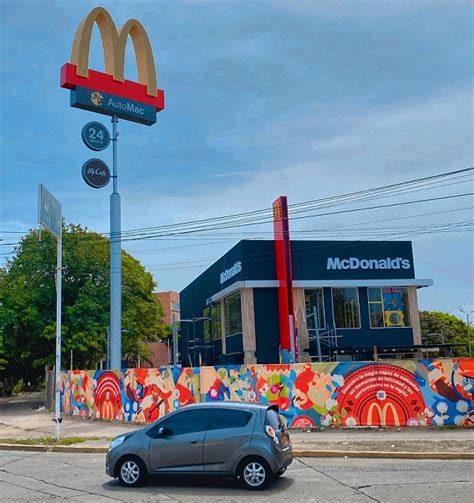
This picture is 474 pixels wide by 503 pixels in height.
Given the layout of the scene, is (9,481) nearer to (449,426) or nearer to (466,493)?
(466,493)

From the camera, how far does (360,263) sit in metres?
34.0

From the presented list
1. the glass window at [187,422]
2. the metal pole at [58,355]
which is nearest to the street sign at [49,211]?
the metal pole at [58,355]

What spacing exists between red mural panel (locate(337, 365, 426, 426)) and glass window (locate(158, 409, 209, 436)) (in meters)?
8.30

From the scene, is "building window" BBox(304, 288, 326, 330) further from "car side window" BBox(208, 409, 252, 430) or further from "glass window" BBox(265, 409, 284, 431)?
"car side window" BBox(208, 409, 252, 430)

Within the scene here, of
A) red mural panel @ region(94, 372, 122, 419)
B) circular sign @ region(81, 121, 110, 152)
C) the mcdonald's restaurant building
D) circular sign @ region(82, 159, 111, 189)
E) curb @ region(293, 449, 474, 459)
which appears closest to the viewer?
curb @ region(293, 449, 474, 459)

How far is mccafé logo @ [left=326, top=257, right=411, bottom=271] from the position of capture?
33.8 metres

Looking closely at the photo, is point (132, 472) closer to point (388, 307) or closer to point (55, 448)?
point (55, 448)

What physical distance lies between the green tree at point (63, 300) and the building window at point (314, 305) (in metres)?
11.0

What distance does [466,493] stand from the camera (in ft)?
30.9

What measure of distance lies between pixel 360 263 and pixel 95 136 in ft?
51.6

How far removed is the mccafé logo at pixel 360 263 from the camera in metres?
33.8

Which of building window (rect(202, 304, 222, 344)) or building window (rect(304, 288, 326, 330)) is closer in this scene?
building window (rect(304, 288, 326, 330))

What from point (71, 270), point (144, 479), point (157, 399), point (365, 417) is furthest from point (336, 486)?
point (71, 270)

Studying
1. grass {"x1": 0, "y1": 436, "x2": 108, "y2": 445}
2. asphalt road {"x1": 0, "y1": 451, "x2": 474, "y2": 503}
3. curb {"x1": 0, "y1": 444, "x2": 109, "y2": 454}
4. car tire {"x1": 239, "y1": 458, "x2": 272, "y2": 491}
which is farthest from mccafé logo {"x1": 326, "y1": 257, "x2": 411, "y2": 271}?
car tire {"x1": 239, "y1": 458, "x2": 272, "y2": 491}
